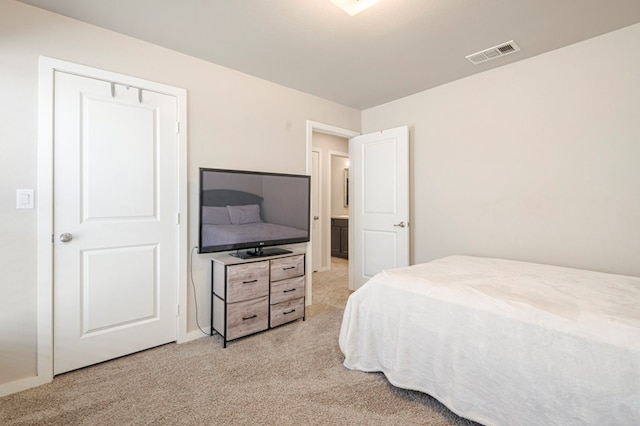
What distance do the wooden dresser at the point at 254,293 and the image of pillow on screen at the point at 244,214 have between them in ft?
1.15

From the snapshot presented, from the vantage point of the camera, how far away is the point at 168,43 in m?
2.38

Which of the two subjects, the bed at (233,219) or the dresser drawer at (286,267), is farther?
the dresser drawer at (286,267)

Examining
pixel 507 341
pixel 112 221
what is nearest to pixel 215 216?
pixel 112 221

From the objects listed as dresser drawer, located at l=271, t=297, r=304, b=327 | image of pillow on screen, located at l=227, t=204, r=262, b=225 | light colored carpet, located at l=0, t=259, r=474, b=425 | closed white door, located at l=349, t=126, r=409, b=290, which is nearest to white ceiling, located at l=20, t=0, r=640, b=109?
closed white door, located at l=349, t=126, r=409, b=290

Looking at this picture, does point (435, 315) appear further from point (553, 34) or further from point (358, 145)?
point (358, 145)

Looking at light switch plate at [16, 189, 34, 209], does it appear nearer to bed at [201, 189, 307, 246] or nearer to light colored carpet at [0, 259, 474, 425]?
bed at [201, 189, 307, 246]

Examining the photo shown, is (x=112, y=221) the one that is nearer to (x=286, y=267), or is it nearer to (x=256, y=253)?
(x=256, y=253)

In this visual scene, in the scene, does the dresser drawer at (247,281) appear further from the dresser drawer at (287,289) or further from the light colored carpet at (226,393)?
the light colored carpet at (226,393)

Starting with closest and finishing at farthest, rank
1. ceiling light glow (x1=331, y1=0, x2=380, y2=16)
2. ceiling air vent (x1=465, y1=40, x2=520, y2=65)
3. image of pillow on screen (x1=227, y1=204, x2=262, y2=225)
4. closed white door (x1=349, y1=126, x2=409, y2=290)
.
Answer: ceiling light glow (x1=331, y1=0, x2=380, y2=16) < ceiling air vent (x1=465, y1=40, x2=520, y2=65) < image of pillow on screen (x1=227, y1=204, x2=262, y2=225) < closed white door (x1=349, y1=126, x2=409, y2=290)

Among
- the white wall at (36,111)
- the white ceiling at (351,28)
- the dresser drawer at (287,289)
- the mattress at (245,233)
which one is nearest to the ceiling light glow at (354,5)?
the white ceiling at (351,28)

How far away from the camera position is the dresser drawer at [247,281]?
245 centimetres

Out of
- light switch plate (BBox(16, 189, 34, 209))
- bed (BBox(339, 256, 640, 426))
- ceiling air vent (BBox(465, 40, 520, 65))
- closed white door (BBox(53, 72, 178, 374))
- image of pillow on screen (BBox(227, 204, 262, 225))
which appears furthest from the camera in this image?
image of pillow on screen (BBox(227, 204, 262, 225))

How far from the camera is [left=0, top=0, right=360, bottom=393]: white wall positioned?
1862 mm

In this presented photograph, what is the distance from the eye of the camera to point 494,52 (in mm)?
2514
